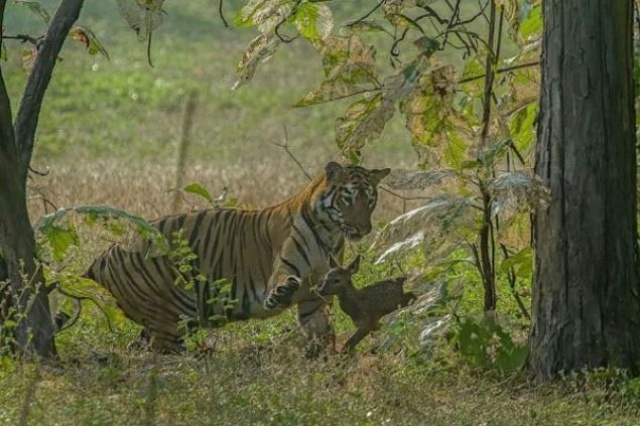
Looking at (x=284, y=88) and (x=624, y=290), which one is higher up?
(x=284, y=88)

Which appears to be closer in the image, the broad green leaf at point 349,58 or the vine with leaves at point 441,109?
the vine with leaves at point 441,109

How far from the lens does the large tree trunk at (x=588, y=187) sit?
816 cm

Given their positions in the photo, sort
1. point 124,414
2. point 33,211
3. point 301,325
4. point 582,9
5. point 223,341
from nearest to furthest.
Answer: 1. point 124,414
2. point 582,9
3. point 223,341
4. point 301,325
5. point 33,211

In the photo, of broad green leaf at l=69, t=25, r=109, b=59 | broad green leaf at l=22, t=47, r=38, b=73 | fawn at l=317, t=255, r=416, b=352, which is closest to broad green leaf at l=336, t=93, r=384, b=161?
fawn at l=317, t=255, r=416, b=352

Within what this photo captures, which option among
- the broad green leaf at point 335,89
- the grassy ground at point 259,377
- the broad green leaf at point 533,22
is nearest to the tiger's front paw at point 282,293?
the grassy ground at point 259,377

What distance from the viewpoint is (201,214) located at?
409 inches

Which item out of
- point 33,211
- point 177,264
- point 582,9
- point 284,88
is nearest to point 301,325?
point 177,264

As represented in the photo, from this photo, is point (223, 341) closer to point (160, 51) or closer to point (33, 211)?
point (33, 211)

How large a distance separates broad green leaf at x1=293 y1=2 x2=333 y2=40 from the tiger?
107 cm

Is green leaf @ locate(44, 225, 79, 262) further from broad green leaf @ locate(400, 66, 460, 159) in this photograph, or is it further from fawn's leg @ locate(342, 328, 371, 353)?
broad green leaf @ locate(400, 66, 460, 159)

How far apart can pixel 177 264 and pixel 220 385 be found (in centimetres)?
228

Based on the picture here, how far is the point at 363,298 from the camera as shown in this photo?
9.38 m

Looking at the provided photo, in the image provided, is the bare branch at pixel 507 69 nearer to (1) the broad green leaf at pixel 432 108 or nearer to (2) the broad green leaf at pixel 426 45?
(1) the broad green leaf at pixel 432 108

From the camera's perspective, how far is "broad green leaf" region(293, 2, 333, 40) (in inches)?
358
